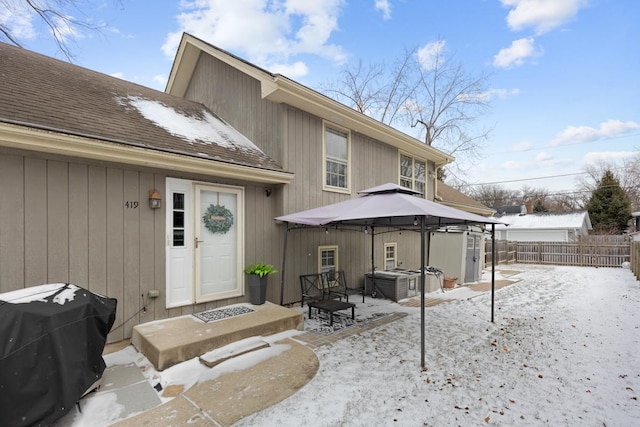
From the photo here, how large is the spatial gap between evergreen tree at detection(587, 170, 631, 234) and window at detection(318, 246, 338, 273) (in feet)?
88.0

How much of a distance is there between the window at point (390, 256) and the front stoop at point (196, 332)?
15.7 feet

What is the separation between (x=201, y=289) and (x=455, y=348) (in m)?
4.06

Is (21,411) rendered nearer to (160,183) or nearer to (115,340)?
(115,340)

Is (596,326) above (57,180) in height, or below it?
below

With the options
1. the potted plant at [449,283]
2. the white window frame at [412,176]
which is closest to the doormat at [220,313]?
the potted plant at [449,283]

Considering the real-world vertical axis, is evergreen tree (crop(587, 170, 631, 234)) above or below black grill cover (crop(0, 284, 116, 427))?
above

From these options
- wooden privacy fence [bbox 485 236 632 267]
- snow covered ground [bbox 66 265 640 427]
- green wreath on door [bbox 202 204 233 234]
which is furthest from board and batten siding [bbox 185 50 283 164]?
wooden privacy fence [bbox 485 236 632 267]

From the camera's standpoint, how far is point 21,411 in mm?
2354

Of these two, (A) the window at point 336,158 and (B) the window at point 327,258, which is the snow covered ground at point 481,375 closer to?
(B) the window at point 327,258

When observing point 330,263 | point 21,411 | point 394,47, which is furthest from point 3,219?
point 394,47

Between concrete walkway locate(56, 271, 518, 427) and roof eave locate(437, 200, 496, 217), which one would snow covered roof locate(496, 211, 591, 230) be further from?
concrete walkway locate(56, 271, 518, 427)

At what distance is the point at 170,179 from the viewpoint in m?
5.11

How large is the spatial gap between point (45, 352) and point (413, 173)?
991 centimetres

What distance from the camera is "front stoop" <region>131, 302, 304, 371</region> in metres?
3.79
